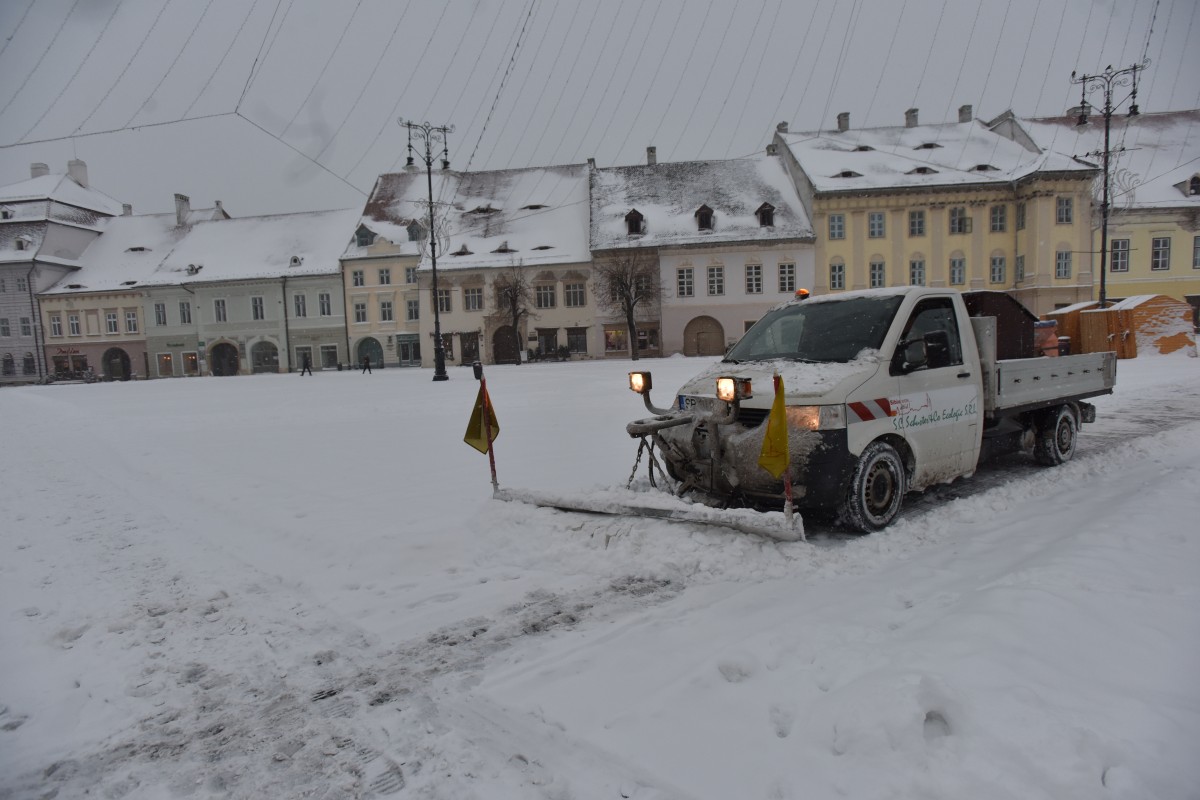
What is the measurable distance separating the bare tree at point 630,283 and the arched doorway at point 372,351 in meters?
17.7

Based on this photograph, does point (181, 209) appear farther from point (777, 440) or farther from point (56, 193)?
point (777, 440)

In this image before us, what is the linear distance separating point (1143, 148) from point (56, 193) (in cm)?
8479

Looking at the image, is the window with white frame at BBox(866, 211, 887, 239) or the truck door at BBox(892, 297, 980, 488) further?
the window with white frame at BBox(866, 211, 887, 239)

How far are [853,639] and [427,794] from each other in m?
2.15

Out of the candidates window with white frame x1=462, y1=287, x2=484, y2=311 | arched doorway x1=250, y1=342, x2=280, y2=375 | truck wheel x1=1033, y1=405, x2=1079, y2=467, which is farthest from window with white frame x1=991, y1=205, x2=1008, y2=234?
arched doorway x1=250, y1=342, x2=280, y2=375

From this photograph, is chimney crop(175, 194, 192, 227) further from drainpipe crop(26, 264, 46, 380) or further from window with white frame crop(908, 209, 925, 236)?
window with white frame crop(908, 209, 925, 236)

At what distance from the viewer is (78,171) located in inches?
2350

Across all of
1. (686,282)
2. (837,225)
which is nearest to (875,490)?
(686,282)

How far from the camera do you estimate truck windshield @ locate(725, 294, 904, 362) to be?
550 cm

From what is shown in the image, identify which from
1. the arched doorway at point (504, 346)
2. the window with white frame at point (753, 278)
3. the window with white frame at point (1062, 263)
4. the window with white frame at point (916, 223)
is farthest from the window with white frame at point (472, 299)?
the window with white frame at point (1062, 263)

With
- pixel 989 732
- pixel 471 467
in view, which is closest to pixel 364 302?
pixel 471 467

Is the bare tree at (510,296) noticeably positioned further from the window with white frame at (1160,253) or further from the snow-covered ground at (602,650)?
the window with white frame at (1160,253)

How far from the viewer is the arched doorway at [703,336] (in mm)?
43406

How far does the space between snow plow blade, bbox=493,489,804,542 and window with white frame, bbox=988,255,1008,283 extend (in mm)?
46620
